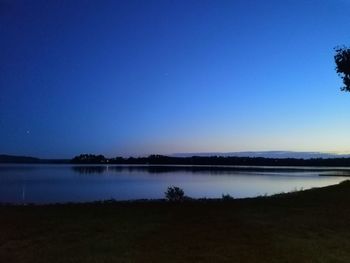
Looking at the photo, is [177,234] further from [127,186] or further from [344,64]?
[127,186]

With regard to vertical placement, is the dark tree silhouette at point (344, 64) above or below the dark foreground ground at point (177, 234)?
above

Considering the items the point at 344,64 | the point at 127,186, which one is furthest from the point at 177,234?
the point at 127,186

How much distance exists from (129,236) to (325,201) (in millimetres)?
9649

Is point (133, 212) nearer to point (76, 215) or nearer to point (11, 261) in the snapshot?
point (76, 215)

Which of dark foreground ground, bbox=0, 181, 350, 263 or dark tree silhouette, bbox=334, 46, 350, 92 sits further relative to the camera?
dark tree silhouette, bbox=334, 46, 350, 92

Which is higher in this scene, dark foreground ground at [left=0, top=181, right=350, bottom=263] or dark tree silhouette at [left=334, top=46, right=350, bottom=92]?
dark tree silhouette at [left=334, top=46, right=350, bottom=92]

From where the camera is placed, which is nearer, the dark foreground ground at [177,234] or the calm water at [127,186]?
the dark foreground ground at [177,234]

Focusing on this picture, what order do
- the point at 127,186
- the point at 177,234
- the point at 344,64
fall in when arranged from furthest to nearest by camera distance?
the point at 127,186, the point at 344,64, the point at 177,234

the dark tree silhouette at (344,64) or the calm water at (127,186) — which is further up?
the dark tree silhouette at (344,64)

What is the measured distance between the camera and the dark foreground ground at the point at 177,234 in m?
9.20

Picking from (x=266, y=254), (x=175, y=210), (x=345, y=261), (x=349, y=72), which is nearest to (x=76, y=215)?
(x=175, y=210)

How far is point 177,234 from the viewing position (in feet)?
37.0

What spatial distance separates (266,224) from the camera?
41.9 ft

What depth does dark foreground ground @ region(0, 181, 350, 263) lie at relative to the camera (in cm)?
920
